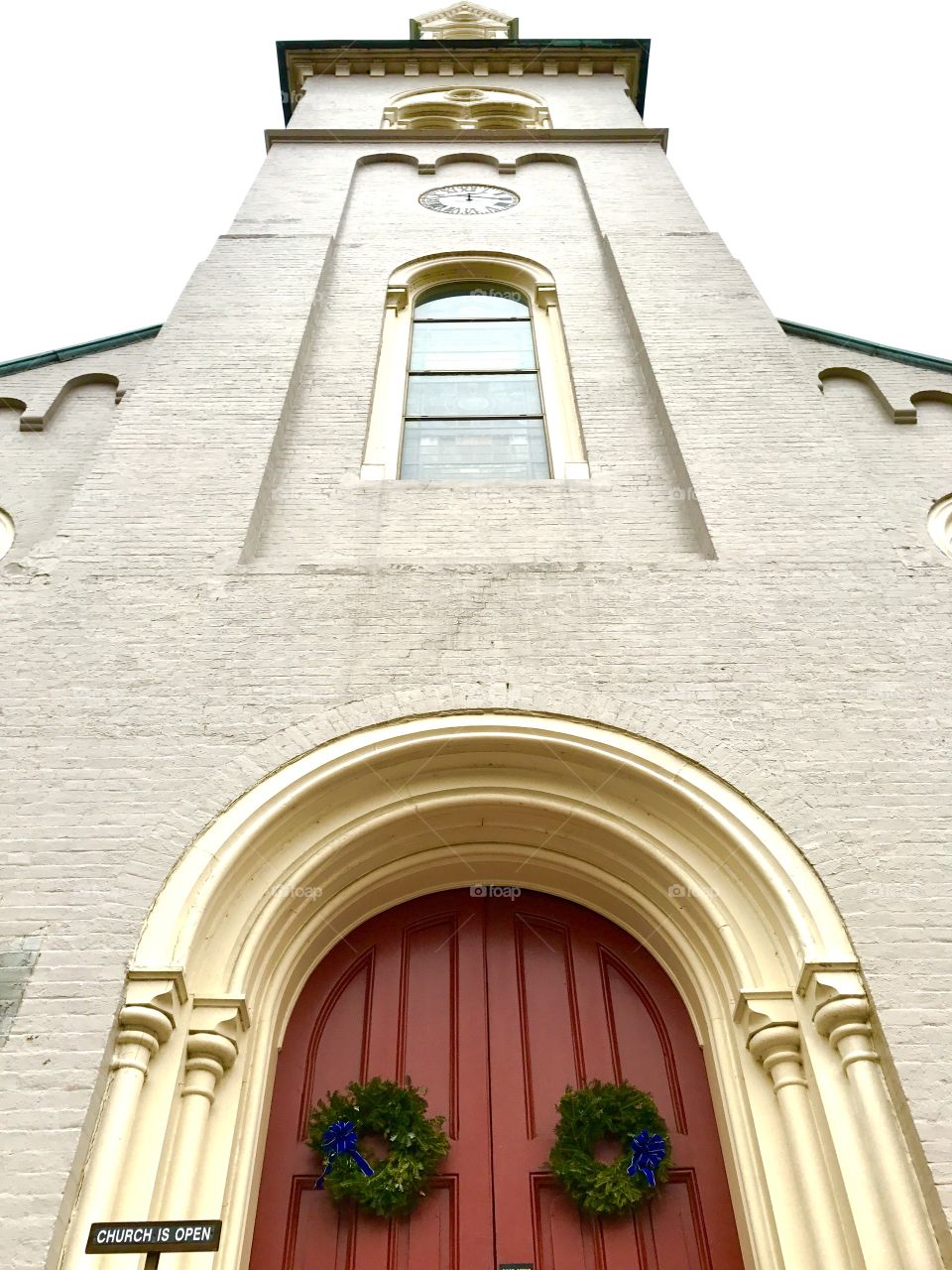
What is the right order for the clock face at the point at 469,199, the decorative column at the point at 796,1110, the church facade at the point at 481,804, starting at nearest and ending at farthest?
the decorative column at the point at 796,1110
the church facade at the point at 481,804
the clock face at the point at 469,199

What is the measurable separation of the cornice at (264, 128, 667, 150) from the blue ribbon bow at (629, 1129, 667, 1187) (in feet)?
41.2

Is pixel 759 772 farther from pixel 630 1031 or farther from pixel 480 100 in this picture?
pixel 480 100

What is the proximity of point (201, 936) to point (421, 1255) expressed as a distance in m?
1.57

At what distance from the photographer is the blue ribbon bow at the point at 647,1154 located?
14.8 feet

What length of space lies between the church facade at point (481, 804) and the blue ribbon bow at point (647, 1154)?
0.08m

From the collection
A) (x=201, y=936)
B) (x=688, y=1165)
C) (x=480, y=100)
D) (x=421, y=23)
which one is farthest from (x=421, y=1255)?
(x=421, y=23)

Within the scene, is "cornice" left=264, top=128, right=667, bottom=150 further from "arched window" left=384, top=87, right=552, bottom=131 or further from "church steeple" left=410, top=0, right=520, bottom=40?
"church steeple" left=410, top=0, right=520, bottom=40

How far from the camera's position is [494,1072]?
16.2ft

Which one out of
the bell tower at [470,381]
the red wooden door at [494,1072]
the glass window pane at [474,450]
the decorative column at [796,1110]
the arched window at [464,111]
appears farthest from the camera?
the arched window at [464,111]

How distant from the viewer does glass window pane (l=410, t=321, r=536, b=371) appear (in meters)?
9.46

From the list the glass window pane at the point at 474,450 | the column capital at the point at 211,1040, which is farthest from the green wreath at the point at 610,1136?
the glass window pane at the point at 474,450

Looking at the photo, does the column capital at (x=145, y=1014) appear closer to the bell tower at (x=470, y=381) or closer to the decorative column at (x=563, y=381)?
the bell tower at (x=470, y=381)

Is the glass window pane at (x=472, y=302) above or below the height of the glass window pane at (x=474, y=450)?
above

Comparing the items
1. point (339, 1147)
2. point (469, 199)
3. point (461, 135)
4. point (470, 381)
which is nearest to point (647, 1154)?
point (339, 1147)
